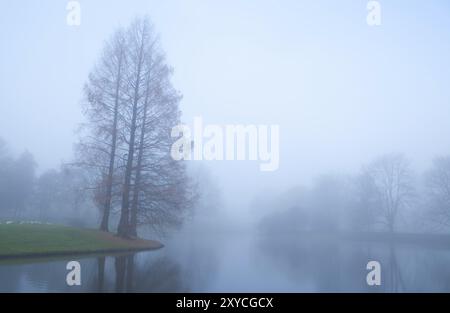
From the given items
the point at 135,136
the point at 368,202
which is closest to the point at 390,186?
the point at 368,202

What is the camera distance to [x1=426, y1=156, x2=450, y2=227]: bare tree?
39.3 meters

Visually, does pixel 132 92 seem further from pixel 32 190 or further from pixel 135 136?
pixel 32 190

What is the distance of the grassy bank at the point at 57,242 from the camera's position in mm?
13124

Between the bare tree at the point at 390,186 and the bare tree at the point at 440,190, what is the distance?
249 centimetres

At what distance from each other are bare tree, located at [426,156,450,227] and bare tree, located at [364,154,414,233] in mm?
2493

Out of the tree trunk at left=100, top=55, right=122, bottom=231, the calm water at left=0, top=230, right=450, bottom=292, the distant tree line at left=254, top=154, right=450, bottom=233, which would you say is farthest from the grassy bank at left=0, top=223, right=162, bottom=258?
the distant tree line at left=254, top=154, right=450, bottom=233

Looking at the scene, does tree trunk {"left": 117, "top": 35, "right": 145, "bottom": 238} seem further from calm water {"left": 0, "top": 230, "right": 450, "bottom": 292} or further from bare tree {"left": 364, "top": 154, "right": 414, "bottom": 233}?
bare tree {"left": 364, "top": 154, "right": 414, "bottom": 233}

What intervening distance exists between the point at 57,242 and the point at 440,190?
1600 inches

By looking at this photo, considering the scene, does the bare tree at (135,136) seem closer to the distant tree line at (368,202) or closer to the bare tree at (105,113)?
the bare tree at (105,113)

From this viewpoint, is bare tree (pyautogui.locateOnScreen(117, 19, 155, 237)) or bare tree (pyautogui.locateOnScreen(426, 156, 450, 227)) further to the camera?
bare tree (pyautogui.locateOnScreen(426, 156, 450, 227))

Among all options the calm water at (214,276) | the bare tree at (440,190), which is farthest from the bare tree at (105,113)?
the bare tree at (440,190)
